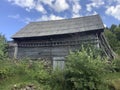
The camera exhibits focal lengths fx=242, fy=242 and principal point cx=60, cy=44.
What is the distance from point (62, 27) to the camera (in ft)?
75.0

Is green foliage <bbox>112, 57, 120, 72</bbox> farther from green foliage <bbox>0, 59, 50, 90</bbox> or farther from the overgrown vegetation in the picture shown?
green foliage <bbox>0, 59, 50, 90</bbox>

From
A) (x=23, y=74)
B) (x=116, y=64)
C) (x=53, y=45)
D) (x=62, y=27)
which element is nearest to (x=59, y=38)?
(x=53, y=45)

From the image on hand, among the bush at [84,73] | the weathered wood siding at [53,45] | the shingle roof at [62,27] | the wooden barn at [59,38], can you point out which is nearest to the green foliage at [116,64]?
the wooden barn at [59,38]

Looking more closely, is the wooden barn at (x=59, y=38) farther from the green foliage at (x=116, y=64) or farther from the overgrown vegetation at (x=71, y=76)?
the overgrown vegetation at (x=71, y=76)

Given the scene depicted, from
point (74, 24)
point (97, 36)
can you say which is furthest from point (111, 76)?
point (74, 24)

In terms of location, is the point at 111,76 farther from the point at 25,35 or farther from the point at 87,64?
the point at 25,35

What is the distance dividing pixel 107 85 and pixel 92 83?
1.23 m

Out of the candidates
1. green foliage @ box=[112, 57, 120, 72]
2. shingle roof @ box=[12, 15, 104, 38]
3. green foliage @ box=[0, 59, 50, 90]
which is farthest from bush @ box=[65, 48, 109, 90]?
shingle roof @ box=[12, 15, 104, 38]

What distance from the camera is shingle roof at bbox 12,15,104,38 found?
69.2 ft

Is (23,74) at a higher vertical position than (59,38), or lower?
lower

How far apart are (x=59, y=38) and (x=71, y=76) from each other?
22.3 ft

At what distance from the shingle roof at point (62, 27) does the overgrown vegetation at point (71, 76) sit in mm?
4306

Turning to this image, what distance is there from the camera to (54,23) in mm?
24984

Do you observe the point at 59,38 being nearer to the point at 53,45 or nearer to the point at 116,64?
the point at 53,45
